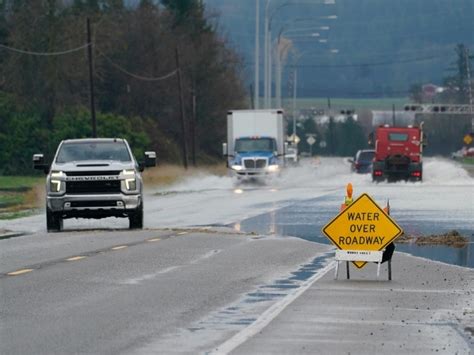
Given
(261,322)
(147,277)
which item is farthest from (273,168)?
(261,322)

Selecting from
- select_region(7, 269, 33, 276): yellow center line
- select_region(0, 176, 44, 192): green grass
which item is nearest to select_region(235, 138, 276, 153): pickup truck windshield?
select_region(0, 176, 44, 192): green grass

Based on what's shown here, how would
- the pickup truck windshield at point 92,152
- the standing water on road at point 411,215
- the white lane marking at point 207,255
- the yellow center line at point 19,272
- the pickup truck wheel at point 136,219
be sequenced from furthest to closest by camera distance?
the pickup truck windshield at point 92,152 < the pickup truck wheel at point 136,219 < the standing water on road at point 411,215 < the white lane marking at point 207,255 < the yellow center line at point 19,272

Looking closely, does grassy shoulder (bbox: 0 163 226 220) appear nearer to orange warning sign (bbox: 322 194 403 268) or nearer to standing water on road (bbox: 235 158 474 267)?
standing water on road (bbox: 235 158 474 267)

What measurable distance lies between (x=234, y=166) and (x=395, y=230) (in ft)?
144

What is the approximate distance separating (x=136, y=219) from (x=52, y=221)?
171cm

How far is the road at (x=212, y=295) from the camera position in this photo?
47.0ft

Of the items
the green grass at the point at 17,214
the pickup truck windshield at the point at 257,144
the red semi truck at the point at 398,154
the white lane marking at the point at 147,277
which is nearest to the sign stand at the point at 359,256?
the white lane marking at the point at 147,277

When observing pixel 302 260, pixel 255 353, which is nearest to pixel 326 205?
pixel 302 260

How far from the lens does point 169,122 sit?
316ft

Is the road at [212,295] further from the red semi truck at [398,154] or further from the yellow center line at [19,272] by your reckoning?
the red semi truck at [398,154]

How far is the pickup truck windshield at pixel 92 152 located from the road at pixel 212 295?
1.47 metres

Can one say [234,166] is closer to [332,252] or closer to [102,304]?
[332,252]

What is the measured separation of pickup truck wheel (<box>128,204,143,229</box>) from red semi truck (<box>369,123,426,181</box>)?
35492 mm

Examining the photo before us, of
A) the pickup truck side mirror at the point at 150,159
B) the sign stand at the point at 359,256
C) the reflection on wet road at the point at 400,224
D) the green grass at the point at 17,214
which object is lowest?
the green grass at the point at 17,214
